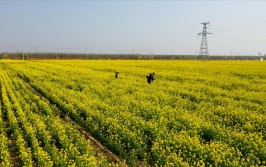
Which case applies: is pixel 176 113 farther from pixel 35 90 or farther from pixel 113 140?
pixel 35 90

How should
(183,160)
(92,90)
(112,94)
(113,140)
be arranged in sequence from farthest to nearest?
(92,90)
(112,94)
(113,140)
(183,160)

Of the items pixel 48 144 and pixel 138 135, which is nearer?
pixel 48 144

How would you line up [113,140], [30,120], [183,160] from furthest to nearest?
1. [30,120]
2. [113,140]
3. [183,160]

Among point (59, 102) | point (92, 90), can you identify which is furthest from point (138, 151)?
point (92, 90)

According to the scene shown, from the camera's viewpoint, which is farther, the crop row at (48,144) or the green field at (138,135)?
the green field at (138,135)

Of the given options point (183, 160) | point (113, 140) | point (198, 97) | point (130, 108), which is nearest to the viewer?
point (183, 160)

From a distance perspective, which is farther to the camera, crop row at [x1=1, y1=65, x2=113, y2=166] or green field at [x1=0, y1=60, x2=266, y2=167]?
green field at [x1=0, y1=60, x2=266, y2=167]

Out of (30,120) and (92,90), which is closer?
(30,120)

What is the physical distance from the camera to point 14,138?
1331 centimetres

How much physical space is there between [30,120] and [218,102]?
10.6 metres

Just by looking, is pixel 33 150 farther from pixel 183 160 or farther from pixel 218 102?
pixel 218 102

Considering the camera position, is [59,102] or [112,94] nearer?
[59,102]

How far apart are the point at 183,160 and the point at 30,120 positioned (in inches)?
309

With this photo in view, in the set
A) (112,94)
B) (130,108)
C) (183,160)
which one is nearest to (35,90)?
(112,94)
